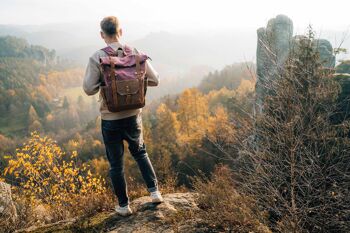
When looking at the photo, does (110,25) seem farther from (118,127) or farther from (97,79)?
(118,127)

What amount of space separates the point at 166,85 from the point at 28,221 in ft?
507

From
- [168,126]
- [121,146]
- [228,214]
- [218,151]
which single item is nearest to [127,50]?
[121,146]

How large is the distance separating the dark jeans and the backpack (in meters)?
Result: 0.29

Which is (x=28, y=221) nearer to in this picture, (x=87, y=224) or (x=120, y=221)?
(x=87, y=224)

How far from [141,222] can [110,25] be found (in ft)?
8.47

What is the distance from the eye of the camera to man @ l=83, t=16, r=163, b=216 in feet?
13.0

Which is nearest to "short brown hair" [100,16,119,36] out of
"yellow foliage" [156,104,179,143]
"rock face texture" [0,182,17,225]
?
"rock face texture" [0,182,17,225]

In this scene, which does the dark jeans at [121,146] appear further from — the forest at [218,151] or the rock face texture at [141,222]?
the forest at [218,151]

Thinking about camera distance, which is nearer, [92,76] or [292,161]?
[92,76]

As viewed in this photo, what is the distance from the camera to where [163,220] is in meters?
4.35

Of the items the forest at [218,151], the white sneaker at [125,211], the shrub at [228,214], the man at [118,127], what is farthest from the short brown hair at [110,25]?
the shrub at [228,214]

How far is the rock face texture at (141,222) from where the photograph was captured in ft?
13.7

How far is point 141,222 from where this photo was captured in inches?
170

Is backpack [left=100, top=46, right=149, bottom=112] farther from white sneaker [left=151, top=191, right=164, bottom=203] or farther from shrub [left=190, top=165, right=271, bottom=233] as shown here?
shrub [left=190, top=165, right=271, bottom=233]
